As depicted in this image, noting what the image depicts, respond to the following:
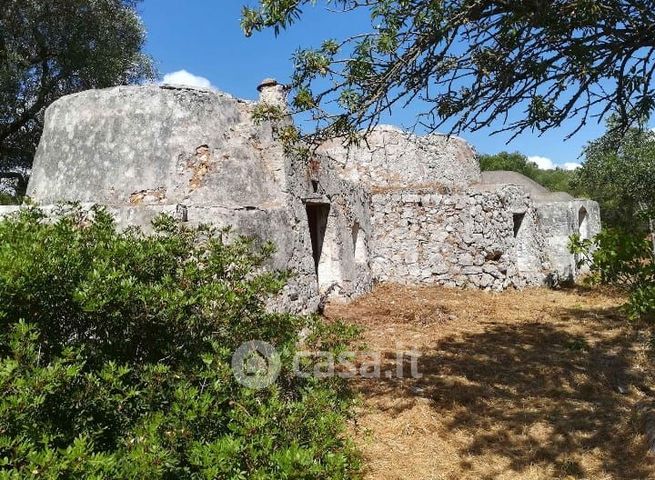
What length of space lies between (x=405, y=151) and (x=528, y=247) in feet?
14.2

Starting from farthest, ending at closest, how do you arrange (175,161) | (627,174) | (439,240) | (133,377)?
(627,174)
(439,240)
(175,161)
(133,377)

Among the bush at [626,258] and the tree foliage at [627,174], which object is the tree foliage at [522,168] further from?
the bush at [626,258]

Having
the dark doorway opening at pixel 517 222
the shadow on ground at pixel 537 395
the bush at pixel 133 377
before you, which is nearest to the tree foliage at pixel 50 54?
the shadow on ground at pixel 537 395

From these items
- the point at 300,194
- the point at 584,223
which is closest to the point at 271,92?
the point at 300,194

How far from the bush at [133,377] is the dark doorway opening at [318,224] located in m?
6.90

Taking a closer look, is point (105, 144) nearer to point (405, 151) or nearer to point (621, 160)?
point (405, 151)

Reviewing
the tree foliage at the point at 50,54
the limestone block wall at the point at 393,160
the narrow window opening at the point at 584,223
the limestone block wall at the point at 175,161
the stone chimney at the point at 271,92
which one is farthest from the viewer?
the narrow window opening at the point at 584,223

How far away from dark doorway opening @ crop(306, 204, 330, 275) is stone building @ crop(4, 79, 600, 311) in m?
0.02

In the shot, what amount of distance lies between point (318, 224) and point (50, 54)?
771 centimetres

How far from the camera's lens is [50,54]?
12227 mm

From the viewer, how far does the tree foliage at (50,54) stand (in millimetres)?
11789

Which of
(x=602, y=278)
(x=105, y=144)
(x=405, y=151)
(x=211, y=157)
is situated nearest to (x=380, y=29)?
(x=602, y=278)

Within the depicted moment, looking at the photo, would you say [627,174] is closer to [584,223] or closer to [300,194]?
[584,223]

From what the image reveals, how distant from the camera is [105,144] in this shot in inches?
273
